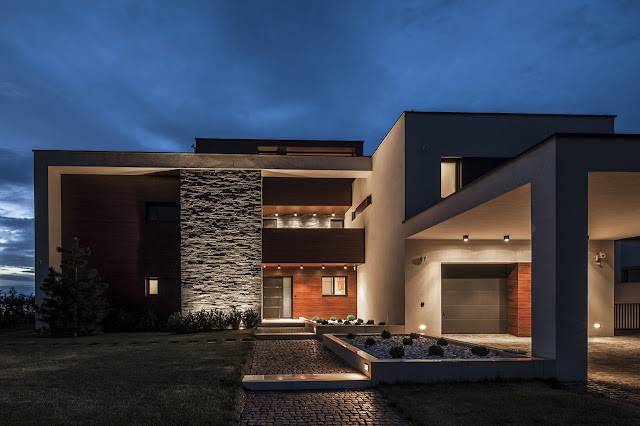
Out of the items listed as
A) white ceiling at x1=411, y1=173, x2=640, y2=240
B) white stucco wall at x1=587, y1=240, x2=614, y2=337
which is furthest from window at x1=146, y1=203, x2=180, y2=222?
white stucco wall at x1=587, y1=240, x2=614, y2=337

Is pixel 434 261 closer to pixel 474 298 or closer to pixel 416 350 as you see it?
pixel 474 298

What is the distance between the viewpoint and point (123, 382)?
708 cm

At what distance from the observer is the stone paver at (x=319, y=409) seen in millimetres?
5301

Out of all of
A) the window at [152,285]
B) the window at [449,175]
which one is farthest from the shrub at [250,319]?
the window at [449,175]

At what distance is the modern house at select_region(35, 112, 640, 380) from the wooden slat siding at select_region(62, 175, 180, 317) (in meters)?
0.04

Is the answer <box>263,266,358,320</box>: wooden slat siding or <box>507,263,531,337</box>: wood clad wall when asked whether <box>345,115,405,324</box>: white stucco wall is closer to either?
<box>263,266,358,320</box>: wooden slat siding

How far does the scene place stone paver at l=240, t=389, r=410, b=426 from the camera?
17.4 feet

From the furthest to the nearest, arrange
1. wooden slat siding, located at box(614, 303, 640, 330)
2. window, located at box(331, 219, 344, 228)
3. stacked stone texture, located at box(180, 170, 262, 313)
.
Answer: window, located at box(331, 219, 344, 228) → stacked stone texture, located at box(180, 170, 262, 313) → wooden slat siding, located at box(614, 303, 640, 330)

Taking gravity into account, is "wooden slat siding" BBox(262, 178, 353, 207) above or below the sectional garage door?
above

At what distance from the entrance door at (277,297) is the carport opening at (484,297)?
330 inches

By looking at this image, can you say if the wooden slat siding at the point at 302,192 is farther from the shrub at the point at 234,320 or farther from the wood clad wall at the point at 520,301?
the wood clad wall at the point at 520,301

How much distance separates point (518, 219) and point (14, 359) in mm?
11364

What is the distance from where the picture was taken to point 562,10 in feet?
324

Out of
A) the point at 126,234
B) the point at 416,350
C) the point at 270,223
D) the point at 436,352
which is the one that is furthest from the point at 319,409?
the point at 270,223
